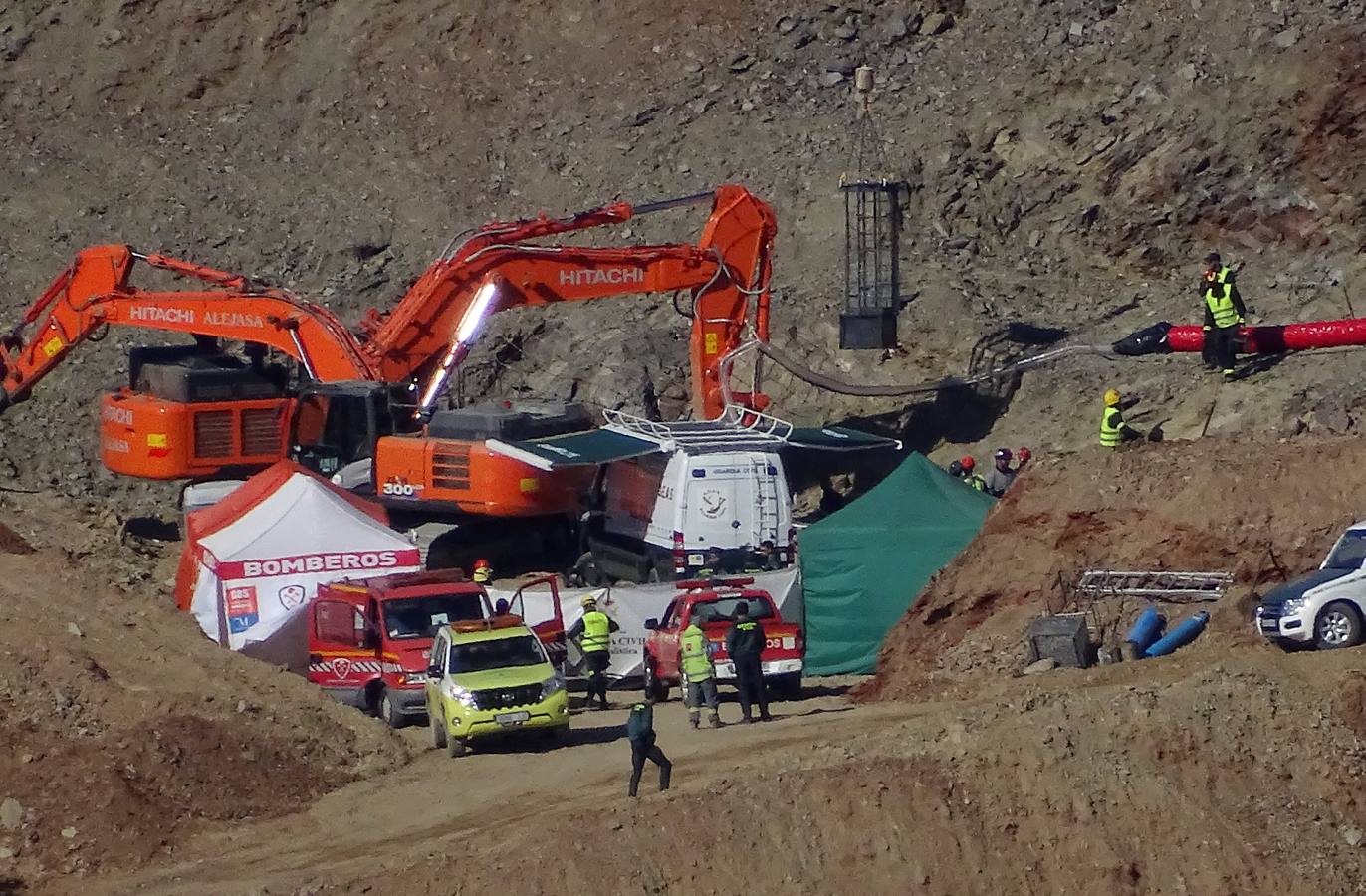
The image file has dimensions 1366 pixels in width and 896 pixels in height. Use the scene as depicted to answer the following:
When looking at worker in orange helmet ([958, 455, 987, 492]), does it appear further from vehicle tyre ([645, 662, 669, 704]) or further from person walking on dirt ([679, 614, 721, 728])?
person walking on dirt ([679, 614, 721, 728])

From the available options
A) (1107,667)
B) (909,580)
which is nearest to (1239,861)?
(1107,667)

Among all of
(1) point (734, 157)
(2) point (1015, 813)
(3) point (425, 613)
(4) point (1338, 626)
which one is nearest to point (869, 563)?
(3) point (425, 613)

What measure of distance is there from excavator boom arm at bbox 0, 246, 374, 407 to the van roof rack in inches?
147

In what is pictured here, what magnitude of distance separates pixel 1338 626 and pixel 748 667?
5.65 m

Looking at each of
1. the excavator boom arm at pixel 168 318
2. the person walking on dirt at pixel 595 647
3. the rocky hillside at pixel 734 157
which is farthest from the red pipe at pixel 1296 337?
the excavator boom arm at pixel 168 318

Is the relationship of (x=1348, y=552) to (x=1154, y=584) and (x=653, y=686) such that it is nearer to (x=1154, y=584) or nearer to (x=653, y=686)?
(x=1154, y=584)

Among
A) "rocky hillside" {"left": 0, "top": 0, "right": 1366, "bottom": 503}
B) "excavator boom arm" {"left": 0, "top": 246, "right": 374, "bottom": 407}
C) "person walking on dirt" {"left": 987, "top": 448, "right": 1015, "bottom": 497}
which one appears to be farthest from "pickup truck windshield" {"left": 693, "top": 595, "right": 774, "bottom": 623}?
"rocky hillside" {"left": 0, "top": 0, "right": 1366, "bottom": 503}

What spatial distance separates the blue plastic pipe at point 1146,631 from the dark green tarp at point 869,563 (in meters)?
3.12

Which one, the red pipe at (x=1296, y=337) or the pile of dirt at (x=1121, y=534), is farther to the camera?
the red pipe at (x=1296, y=337)

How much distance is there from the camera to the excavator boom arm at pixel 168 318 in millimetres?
29641

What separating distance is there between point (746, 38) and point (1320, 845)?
26971 mm

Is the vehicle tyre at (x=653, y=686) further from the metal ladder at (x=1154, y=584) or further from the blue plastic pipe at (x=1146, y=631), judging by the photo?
the blue plastic pipe at (x=1146, y=631)

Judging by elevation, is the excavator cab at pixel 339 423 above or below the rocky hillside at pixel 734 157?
below

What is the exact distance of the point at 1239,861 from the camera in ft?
58.7
